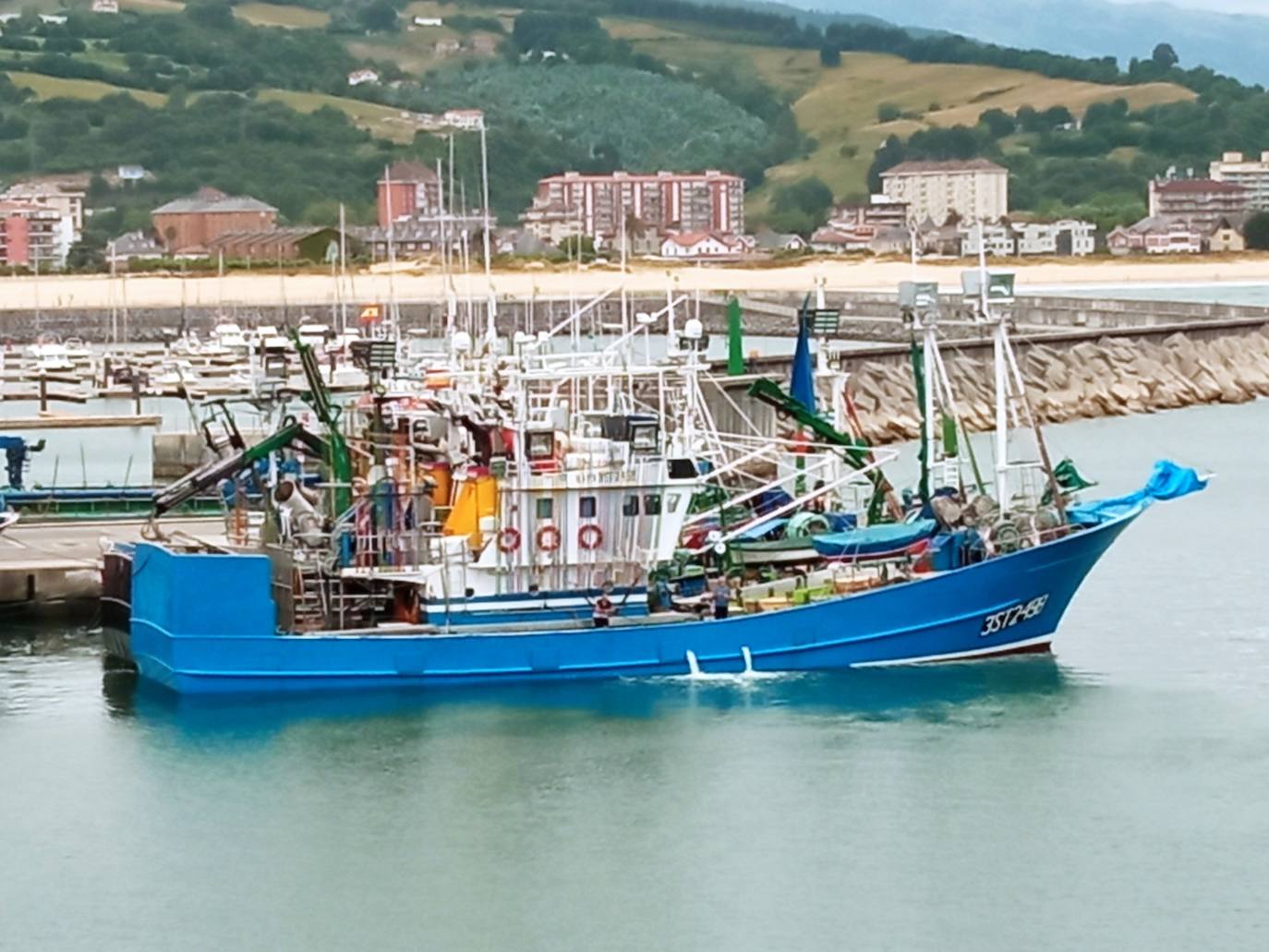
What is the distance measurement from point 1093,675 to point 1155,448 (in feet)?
92.6

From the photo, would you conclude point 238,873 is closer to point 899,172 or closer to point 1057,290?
point 1057,290

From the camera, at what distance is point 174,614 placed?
101 ft

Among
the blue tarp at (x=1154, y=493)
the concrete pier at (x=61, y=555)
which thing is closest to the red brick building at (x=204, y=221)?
the concrete pier at (x=61, y=555)

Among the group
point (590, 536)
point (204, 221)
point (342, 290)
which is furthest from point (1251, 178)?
point (590, 536)

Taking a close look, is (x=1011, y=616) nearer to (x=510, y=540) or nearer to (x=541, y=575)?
(x=541, y=575)

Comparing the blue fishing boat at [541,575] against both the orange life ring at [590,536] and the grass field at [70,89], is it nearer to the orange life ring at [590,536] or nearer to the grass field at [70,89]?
the orange life ring at [590,536]

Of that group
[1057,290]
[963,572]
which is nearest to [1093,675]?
[963,572]

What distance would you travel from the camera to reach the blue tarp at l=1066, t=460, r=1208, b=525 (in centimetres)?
3225

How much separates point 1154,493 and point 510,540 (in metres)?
7.10

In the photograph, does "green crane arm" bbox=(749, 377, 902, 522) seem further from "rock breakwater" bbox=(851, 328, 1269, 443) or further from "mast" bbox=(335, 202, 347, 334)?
"mast" bbox=(335, 202, 347, 334)

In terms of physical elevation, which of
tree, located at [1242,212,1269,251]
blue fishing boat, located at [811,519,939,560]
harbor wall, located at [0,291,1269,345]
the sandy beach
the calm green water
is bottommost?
the calm green water

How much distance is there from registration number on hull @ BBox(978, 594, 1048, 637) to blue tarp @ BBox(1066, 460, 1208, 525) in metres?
0.98

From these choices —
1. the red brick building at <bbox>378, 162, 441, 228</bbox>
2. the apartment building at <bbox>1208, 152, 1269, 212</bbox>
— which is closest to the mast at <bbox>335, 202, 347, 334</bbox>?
the red brick building at <bbox>378, 162, 441, 228</bbox>

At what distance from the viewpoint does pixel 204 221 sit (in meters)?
148
